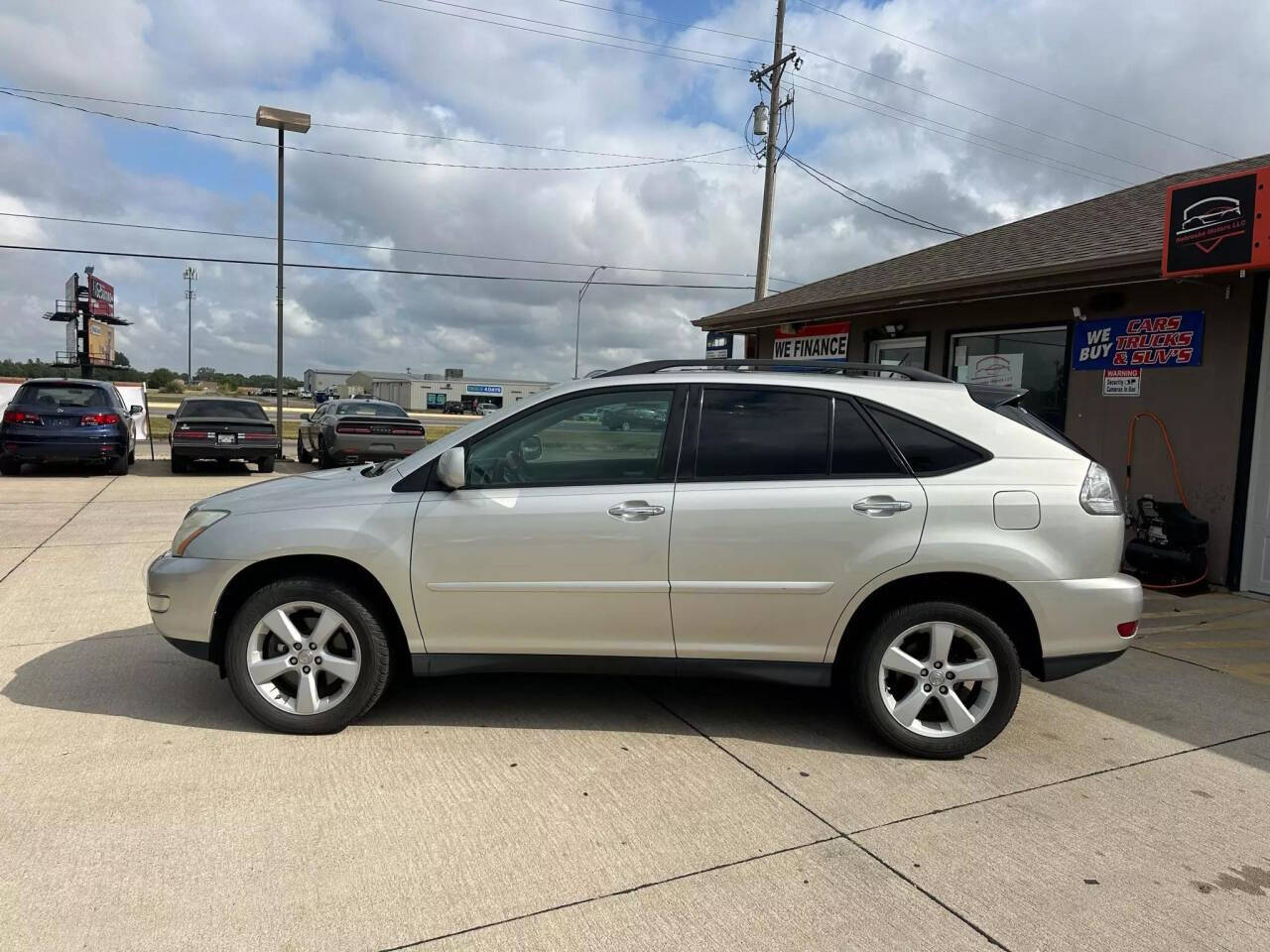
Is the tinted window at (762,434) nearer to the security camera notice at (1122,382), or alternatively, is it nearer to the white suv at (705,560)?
the white suv at (705,560)

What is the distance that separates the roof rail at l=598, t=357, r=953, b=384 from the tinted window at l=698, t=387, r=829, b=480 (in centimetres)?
18

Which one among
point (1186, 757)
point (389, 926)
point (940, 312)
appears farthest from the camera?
point (940, 312)

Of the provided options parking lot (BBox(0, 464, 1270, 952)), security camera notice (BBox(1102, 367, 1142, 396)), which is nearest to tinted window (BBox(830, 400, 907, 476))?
parking lot (BBox(0, 464, 1270, 952))

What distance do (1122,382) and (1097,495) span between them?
525 centimetres

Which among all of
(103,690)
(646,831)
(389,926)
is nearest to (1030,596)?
(646,831)

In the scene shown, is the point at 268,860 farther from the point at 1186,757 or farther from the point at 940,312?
the point at 940,312

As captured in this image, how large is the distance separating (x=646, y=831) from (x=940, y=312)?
853cm

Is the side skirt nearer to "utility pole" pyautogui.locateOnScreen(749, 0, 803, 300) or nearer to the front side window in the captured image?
the front side window

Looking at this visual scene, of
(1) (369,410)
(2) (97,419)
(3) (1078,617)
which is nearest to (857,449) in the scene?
(3) (1078,617)

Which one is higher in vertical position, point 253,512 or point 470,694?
point 253,512

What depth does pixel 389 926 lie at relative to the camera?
8.44 feet

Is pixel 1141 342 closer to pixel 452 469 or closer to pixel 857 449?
pixel 857 449

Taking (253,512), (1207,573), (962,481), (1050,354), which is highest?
(1050,354)

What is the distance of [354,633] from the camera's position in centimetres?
386
